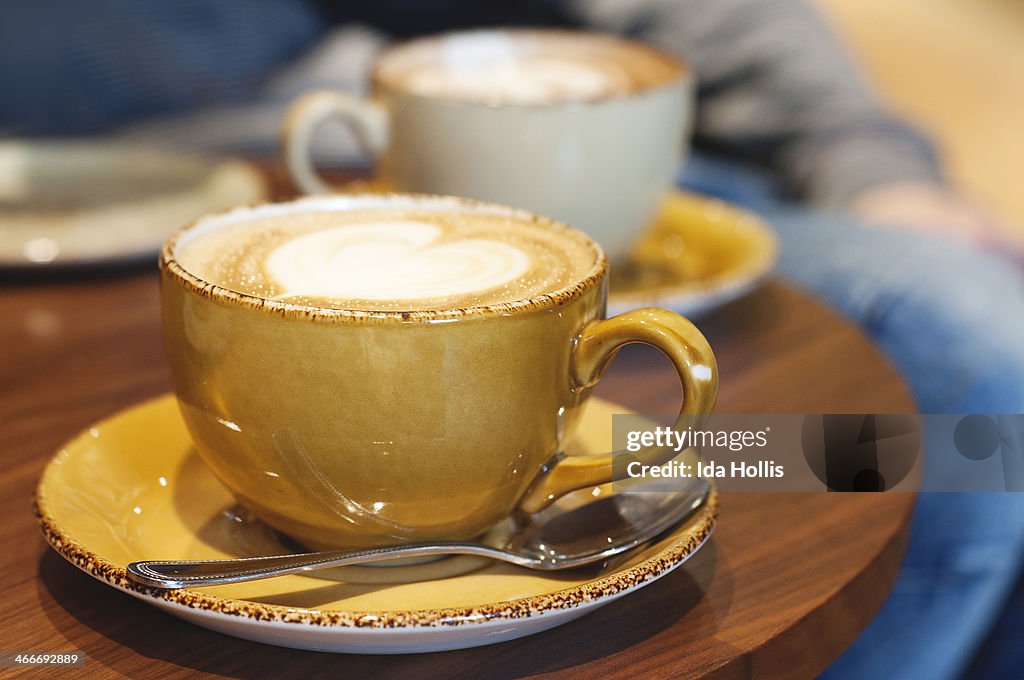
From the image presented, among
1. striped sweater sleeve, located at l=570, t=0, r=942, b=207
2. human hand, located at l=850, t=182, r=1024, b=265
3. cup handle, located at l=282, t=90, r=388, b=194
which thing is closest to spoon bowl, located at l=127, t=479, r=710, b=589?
cup handle, located at l=282, t=90, r=388, b=194

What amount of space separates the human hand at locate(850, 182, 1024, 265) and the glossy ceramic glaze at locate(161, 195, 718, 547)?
2.09ft

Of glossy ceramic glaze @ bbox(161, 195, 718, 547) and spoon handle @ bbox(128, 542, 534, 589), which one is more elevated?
glossy ceramic glaze @ bbox(161, 195, 718, 547)

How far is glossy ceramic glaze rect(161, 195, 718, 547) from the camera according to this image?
0.30 metres

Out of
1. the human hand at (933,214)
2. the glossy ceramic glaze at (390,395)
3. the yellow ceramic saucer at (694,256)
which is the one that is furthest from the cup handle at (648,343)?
the human hand at (933,214)

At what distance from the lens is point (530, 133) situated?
0.57 metres

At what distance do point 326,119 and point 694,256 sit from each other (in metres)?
0.25

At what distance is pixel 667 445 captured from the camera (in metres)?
0.33

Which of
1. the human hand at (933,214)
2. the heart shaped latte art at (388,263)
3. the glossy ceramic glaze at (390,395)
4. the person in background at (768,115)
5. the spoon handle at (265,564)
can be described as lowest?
the human hand at (933,214)

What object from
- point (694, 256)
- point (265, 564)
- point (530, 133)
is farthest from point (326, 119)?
point (265, 564)

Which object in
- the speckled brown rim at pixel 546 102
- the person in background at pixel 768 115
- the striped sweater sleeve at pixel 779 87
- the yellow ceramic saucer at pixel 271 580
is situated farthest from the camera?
the striped sweater sleeve at pixel 779 87

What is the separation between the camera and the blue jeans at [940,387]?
0.59m

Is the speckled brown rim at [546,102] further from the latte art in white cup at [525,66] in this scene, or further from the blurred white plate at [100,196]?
the blurred white plate at [100,196]

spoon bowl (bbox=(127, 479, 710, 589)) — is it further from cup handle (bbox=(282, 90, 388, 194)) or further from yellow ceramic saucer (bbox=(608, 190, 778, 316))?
cup handle (bbox=(282, 90, 388, 194))

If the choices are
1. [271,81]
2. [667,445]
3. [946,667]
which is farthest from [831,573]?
[271,81]
